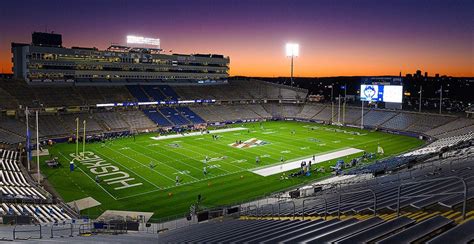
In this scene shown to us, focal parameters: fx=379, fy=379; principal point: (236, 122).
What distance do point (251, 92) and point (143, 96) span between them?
27.6m

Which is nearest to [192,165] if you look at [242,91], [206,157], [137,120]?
[206,157]

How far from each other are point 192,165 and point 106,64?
44990mm

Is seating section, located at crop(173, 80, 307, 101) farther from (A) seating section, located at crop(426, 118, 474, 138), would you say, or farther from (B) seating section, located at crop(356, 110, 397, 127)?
(A) seating section, located at crop(426, 118, 474, 138)

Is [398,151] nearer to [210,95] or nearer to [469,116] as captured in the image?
[469,116]

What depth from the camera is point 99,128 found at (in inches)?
2360

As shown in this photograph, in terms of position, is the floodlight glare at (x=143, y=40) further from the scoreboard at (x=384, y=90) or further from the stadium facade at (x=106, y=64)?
the scoreboard at (x=384, y=90)

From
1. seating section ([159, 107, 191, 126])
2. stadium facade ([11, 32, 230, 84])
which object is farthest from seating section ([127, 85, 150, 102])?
seating section ([159, 107, 191, 126])

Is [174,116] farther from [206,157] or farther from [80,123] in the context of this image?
[206,157]

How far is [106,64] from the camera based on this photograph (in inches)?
2997

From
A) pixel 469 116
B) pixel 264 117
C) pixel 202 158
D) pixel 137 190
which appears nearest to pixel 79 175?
pixel 137 190

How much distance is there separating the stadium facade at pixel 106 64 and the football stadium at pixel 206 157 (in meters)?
0.24

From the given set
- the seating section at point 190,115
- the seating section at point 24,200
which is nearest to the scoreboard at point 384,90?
the seating section at point 190,115

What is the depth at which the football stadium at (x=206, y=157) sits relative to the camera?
34.8 feet

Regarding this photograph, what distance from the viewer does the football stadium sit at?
10594 millimetres
